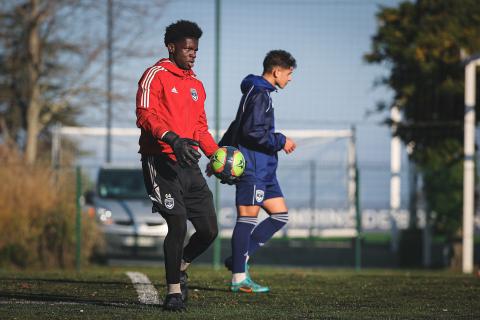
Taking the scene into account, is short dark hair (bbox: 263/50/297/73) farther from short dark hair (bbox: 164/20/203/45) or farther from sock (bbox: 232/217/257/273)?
short dark hair (bbox: 164/20/203/45)

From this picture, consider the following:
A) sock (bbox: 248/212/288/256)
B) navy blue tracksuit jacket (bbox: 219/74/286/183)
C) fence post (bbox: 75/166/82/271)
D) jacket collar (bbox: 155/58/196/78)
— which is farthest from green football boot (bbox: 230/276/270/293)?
fence post (bbox: 75/166/82/271)

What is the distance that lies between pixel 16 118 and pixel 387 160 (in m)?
12.1

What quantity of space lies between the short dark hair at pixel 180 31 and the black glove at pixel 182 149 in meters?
0.79

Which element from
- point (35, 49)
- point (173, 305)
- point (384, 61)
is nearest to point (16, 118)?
point (35, 49)

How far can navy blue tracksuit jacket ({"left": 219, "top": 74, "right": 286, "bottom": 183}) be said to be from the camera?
26.1 ft

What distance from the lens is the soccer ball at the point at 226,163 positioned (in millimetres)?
6867

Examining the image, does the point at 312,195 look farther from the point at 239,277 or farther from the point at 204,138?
the point at 204,138

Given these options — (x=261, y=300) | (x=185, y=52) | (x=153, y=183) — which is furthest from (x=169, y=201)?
(x=261, y=300)

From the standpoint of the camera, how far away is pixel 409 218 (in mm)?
20266

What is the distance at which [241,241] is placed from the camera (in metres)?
8.06

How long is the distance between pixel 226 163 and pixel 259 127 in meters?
1.10

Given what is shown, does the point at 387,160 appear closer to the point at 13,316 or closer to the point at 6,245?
the point at 6,245

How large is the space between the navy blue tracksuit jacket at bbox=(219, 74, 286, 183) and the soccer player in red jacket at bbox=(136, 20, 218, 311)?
3.97 feet

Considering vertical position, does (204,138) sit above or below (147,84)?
below
